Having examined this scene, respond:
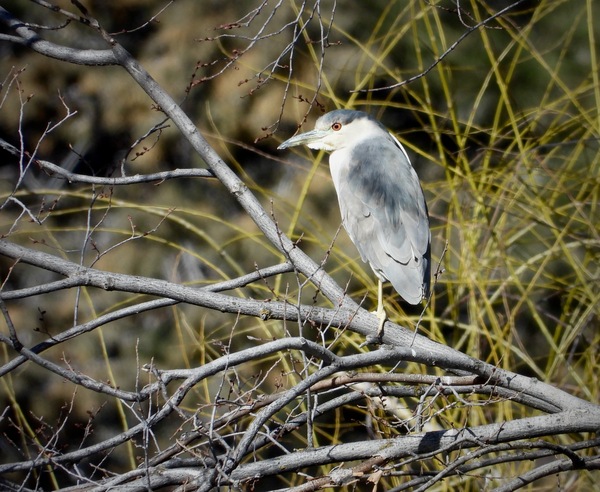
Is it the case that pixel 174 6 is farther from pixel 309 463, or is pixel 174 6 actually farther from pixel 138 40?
pixel 309 463

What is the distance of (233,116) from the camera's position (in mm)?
5762

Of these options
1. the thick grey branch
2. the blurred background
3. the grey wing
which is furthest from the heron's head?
the thick grey branch

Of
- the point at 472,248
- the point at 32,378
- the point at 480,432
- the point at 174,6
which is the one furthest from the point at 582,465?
the point at 174,6

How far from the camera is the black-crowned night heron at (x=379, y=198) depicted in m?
3.37

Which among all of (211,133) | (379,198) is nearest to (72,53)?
(379,198)

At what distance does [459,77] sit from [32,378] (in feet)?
12.7

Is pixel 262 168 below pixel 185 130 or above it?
below

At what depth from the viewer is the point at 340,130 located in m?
3.92

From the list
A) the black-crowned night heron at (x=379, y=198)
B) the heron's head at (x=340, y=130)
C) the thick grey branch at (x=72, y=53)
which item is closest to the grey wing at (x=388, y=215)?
the black-crowned night heron at (x=379, y=198)

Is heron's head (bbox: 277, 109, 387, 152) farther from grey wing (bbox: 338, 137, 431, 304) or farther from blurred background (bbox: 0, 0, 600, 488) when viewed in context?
blurred background (bbox: 0, 0, 600, 488)

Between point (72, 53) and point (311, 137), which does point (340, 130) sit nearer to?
point (311, 137)

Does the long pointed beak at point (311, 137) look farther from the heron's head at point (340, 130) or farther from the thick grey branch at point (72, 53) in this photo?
the thick grey branch at point (72, 53)

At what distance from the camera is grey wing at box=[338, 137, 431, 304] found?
3352mm

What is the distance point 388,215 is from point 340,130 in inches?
24.0
